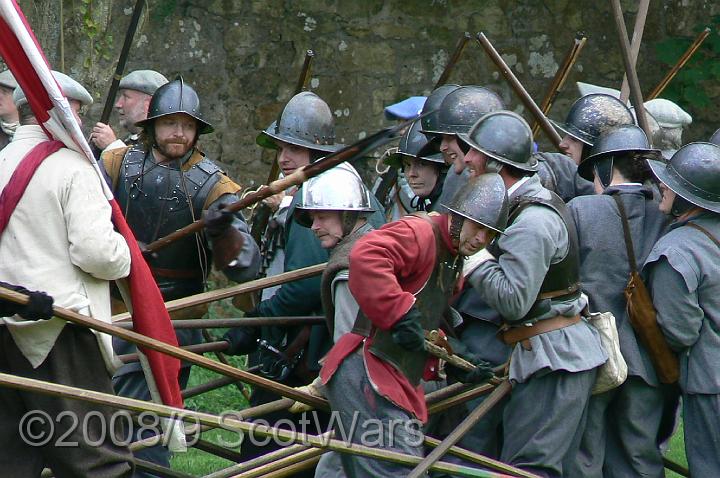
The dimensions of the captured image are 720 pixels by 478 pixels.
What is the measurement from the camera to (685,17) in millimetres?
10719

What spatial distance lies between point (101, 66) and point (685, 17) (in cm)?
469

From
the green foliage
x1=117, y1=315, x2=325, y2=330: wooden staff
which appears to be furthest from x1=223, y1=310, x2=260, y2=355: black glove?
the green foliage

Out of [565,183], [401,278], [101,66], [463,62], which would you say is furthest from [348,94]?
[401,278]

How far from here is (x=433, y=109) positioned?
656 cm

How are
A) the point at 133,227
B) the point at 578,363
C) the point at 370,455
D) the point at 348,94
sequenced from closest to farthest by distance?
the point at 370,455
the point at 578,363
the point at 133,227
the point at 348,94

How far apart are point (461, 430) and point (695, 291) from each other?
1314 millimetres

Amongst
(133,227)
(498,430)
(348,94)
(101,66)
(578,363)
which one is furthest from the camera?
(348,94)

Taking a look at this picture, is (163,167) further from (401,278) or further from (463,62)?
(463,62)

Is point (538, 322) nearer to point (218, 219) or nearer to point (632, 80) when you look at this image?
point (218, 219)

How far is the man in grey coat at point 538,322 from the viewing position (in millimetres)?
5629

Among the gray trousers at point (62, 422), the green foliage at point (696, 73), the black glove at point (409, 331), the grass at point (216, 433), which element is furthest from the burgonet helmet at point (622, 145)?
the green foliage at point (696, 73)

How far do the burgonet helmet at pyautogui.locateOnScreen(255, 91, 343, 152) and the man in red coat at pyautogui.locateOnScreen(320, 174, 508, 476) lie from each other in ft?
5.25

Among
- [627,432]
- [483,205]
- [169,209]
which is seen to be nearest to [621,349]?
[627,432]

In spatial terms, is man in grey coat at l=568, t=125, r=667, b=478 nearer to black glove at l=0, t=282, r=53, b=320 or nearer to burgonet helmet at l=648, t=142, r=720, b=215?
burgonet helmet at l=648, t=142, r=720, b=215
